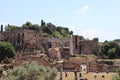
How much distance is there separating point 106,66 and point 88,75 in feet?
30.6

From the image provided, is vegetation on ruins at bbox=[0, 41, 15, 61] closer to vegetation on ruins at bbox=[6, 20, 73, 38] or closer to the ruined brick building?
the ruined brick building

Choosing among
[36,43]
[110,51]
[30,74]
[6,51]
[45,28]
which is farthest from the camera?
[45,28]

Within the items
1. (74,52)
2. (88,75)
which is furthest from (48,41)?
(88,75)

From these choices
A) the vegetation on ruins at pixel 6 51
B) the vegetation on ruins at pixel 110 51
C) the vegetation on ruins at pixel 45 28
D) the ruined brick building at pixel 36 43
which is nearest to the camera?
the vegetation on ruins at pixel 6 51

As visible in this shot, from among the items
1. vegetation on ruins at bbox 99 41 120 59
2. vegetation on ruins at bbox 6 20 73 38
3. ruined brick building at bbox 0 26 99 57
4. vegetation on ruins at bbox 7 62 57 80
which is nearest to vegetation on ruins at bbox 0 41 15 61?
ruined brick building at bbox 0 26 99 57

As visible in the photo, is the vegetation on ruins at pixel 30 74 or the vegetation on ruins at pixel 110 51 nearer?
the vegetation on ruins at pixel 30 74

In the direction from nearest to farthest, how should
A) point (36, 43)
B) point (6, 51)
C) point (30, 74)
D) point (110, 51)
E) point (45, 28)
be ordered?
point (30, 74), point (6, 51), point (110, 51), point (36, 43), point (45, 28)

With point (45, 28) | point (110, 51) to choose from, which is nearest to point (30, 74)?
point (110, 51)

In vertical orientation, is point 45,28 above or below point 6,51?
A: above

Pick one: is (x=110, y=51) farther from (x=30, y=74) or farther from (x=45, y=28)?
(x=30, y=74)

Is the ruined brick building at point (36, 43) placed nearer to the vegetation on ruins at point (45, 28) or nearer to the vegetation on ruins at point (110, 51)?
the vegetation on ruins at point (110, 51)

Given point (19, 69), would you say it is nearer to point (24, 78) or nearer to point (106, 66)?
point (24, 78)

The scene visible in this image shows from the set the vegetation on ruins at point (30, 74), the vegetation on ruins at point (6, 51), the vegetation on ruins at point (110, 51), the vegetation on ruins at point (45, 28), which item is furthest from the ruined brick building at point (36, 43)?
the vegetation on ruins at point (30, 74)

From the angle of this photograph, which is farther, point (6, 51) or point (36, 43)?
point (36, 43)
